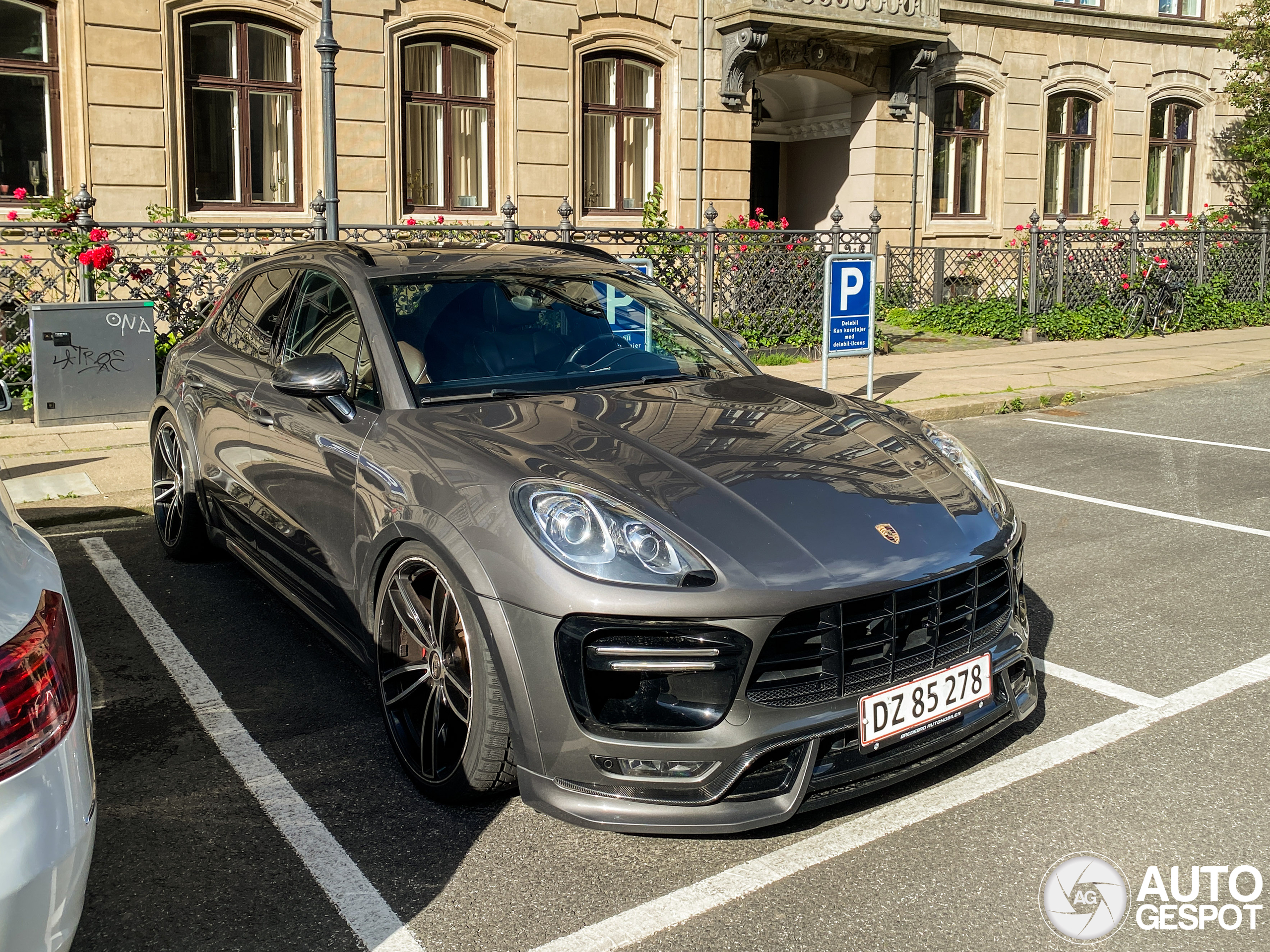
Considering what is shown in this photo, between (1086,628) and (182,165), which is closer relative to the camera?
(1086,628)

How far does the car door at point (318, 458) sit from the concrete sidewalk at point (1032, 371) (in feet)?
23.4

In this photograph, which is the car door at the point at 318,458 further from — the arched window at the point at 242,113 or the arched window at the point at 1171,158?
the arched window at the point at 1171,158

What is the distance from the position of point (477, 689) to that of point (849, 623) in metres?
1.03

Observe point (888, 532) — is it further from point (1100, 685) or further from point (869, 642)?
point (1100, 685)

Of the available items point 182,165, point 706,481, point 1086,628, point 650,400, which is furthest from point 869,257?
point 182,165

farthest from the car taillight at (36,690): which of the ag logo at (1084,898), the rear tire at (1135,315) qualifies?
the rear tire at (1135,315)

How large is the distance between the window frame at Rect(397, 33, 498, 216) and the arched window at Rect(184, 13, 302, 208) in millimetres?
1457

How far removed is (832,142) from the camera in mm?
21766

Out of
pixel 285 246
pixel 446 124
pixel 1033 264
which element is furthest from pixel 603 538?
pixel 1033 264

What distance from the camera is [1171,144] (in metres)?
24.5

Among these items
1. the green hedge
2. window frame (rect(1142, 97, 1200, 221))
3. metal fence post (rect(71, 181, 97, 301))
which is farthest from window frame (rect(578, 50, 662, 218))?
window frame (rect(1142, 97, 1200, 221))

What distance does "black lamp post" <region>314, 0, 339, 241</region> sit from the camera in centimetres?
1041

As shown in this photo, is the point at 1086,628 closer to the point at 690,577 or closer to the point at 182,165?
the point at 690,577

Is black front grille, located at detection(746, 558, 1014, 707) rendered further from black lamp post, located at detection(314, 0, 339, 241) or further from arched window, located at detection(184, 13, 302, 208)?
arched window, located at detection(184, 13, 302, 208)
